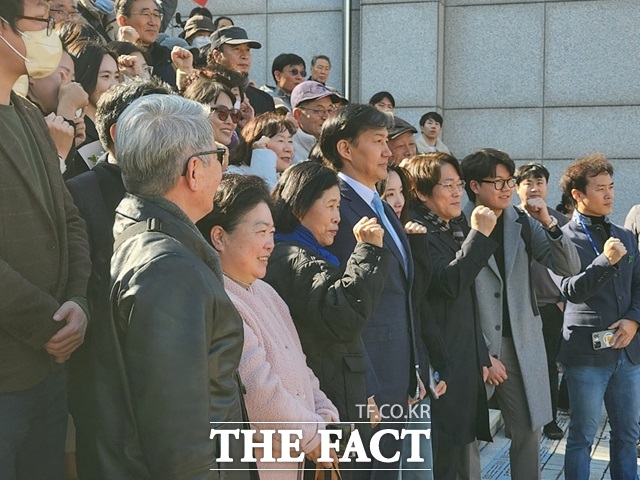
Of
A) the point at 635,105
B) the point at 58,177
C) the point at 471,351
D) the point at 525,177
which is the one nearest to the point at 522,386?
the point at 471,351

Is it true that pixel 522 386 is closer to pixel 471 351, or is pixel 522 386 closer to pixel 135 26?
pixel 471 351

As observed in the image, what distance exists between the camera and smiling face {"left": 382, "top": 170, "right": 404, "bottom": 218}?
16.6 ft

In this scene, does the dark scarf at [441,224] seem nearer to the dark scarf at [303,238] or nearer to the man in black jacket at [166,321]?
the dark scarf at [303,238]

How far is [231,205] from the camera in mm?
3268

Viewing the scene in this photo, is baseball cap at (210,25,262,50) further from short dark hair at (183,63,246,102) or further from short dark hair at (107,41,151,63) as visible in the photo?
short dark hair at (107,41,151,63)

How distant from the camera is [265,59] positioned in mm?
11328

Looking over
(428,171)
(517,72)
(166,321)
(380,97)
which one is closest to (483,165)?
(428,171)

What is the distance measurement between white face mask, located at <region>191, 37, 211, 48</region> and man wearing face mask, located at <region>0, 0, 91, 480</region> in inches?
249

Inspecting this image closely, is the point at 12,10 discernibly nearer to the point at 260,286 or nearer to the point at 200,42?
the point at 260,286

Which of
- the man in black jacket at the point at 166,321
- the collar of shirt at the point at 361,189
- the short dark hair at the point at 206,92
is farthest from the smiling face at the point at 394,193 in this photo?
the man in black jacket at the point at 166,321

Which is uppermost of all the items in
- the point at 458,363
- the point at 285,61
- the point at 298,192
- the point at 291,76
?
the point at 285,61

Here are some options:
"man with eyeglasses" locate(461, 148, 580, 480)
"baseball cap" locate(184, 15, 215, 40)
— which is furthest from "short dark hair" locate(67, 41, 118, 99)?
"baseball cap" locate(184, 15, 215, 40)

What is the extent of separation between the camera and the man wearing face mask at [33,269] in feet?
9.31

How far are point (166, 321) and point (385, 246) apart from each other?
7.19ft
